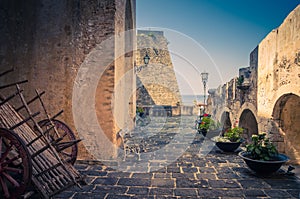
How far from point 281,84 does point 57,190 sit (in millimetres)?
4923

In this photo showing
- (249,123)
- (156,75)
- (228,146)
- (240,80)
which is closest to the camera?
(228,146)

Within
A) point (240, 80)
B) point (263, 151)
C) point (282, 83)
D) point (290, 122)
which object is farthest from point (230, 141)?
point (240, 80)

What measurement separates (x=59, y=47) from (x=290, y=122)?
5.40 meters

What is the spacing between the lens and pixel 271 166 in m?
3.76

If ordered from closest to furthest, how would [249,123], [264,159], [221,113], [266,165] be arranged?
[266,165]
[264,159]
[249,123]
[221,113]

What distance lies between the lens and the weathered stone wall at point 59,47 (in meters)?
4.62

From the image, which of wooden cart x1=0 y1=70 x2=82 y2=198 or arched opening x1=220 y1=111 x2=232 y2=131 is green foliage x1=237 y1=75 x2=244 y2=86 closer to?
arched opening x1=220 y1=111 x2=232 y2=131

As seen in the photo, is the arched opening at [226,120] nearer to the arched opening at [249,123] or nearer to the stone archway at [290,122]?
the arched opening at [249,123]

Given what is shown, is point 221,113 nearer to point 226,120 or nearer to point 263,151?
point 226,120

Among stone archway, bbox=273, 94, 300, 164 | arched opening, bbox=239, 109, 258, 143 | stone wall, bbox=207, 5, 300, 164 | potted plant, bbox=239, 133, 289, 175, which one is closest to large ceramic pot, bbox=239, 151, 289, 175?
potted plant, bbox=239, 133, 289, 175

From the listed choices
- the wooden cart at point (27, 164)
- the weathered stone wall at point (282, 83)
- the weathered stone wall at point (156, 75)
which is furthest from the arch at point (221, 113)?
the wooden cart at point (27, 164)

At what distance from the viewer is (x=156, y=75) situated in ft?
69.7

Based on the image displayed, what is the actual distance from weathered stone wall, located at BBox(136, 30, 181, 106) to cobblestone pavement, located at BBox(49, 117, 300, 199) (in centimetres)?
1371

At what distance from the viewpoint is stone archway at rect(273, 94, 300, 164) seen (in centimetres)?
529
